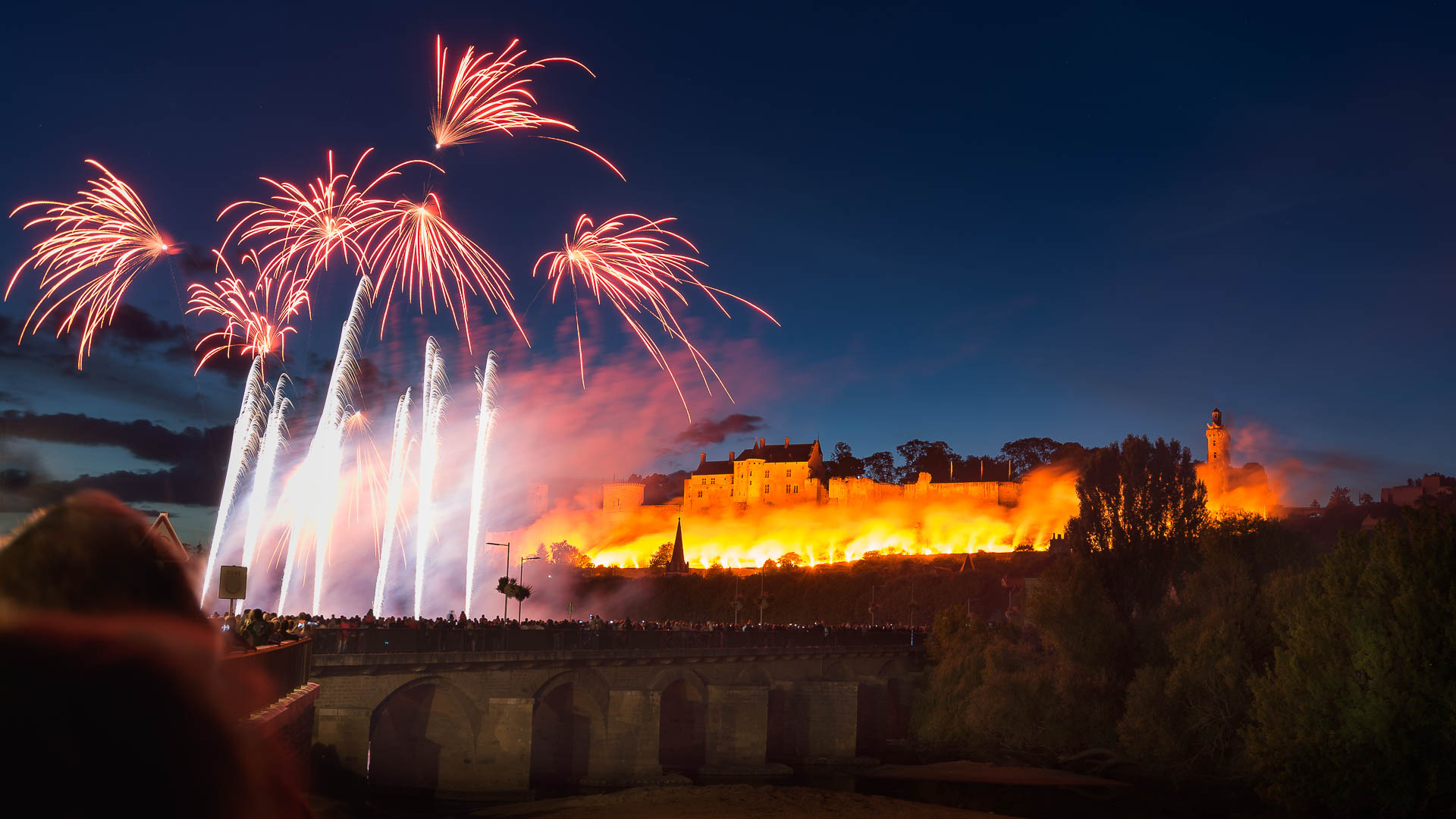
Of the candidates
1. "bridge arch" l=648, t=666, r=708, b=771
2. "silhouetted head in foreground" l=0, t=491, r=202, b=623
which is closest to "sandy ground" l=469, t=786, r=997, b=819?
"bridge arch" l=648, t=666, r=708, b=771

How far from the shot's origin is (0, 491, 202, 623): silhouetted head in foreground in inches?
301

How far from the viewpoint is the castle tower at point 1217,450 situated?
441 feet

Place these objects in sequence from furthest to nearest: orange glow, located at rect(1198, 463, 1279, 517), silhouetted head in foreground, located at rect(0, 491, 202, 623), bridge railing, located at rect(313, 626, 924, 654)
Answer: orange glow, located at rect(1198, 463, 1279, 517), bridge railing, located at rect(313, 626, 924, 654), silhouetted head in foreground, located at rect(0, 491, 202, 623)

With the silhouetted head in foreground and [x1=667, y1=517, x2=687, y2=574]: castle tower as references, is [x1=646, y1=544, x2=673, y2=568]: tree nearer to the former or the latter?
[x1=667, y1=517, x2=687, y2=574]: castle tower

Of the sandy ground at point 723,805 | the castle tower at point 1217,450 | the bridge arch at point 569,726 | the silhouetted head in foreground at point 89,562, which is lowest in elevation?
the sandy ground at point 723,805

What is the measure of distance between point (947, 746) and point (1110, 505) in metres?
17.3

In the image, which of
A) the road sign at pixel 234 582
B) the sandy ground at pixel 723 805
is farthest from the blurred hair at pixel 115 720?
the sandy ground at pixel 723 805

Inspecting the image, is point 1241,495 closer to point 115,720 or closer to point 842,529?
point 842,529

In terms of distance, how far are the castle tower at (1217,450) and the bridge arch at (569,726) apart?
362ft

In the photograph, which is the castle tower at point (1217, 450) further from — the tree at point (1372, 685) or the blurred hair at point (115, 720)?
the blurred hair at point (115, 720)

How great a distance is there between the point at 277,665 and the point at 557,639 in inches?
1041

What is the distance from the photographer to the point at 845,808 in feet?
128

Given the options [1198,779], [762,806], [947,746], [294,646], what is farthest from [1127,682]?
[294,646]

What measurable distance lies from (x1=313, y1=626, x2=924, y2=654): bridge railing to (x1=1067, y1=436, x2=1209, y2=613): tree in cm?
1429
